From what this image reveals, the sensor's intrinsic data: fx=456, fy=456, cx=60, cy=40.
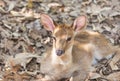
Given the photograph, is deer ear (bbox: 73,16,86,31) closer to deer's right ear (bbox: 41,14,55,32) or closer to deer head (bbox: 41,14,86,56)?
deer head (bbox: 41,14,86,56)

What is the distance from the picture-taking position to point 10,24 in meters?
7.14

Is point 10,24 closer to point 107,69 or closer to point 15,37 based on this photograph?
point 15,37

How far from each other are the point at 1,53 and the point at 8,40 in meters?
0.35

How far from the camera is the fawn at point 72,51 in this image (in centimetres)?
553

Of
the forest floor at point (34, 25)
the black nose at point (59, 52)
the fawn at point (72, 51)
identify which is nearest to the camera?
the black nose at point (59, 52)

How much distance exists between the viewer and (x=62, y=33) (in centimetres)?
551

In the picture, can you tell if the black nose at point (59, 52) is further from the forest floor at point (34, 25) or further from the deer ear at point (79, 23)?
the forest floor at point (34, 25)

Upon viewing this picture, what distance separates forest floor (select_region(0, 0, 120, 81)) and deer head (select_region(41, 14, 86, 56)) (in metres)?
0.70

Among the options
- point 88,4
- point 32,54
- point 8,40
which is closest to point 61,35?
point 32,54

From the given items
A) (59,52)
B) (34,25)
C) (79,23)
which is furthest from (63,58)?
(34,25)

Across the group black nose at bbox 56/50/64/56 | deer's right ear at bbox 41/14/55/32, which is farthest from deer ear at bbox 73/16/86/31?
black nose at bbox 56/50/64/56

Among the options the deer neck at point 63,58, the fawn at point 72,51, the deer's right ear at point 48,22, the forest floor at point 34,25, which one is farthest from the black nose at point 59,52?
the forest floor at point 34,25

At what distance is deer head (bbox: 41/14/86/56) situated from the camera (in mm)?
5420

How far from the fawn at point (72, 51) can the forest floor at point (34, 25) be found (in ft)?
0.80
